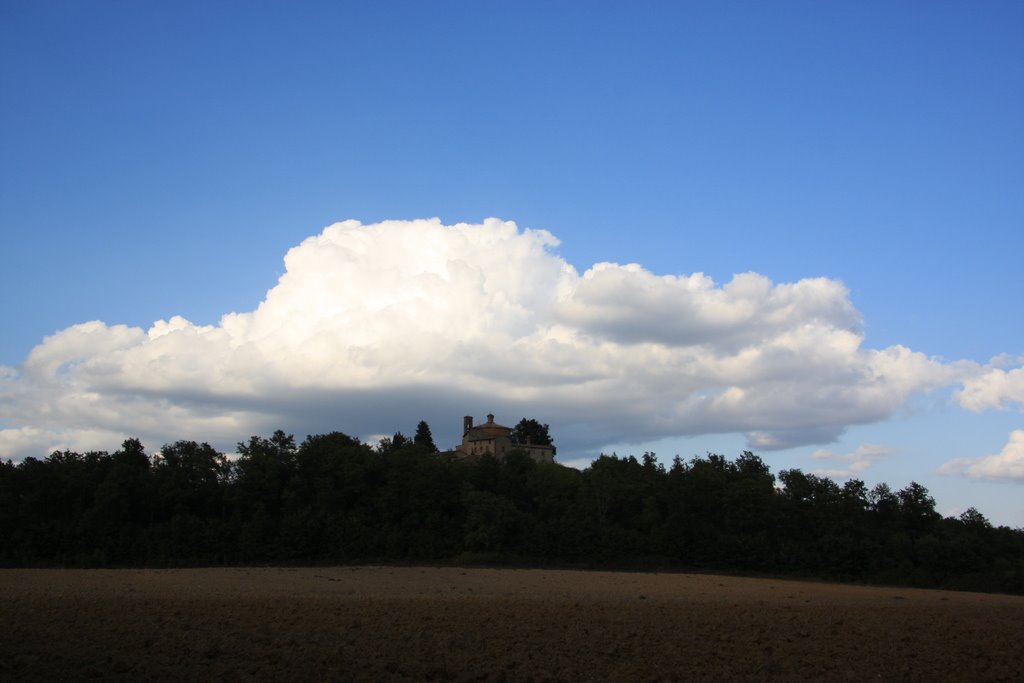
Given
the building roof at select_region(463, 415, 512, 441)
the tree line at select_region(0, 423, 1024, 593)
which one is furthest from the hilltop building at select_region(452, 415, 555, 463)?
the tree line at select_region(0, 423, 1024, 593)

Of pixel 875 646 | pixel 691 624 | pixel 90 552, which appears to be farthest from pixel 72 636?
pixel 90 552

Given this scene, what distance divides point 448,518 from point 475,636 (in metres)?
Result: 49.0

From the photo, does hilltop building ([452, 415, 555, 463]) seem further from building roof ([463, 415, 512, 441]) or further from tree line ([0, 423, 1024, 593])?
tree line ([0, 423, 1024, 593])

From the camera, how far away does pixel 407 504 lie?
73562 mm

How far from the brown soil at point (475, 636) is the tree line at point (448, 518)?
24671 millimetres

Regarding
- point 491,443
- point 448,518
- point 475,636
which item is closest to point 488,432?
point 491,443

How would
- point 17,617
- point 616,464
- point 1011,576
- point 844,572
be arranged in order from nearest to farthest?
point 17,617 < point 1011,576 < point 844,572 < point 616,464

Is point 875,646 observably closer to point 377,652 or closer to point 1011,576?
point 377,652

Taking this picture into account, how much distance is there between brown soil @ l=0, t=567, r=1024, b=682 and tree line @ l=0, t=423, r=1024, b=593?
2467 cm

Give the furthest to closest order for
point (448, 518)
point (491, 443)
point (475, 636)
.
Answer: point (491, 443) < point (448, 518) < point (475, 636)

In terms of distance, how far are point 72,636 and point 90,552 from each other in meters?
48.9

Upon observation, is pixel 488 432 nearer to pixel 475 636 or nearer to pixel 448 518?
pixel 448 518

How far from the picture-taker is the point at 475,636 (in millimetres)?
25625

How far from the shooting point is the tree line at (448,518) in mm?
66500
